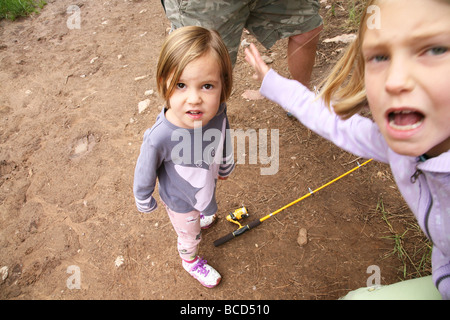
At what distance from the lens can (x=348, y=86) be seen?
1314mm

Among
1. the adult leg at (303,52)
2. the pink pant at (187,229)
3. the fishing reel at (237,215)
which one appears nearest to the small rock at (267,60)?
the adult leg at (303,52)

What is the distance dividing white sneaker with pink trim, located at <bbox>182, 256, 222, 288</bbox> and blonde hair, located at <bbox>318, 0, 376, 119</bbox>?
130 centimetres

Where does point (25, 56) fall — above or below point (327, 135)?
below

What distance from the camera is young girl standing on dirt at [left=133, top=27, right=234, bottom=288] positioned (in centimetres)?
135

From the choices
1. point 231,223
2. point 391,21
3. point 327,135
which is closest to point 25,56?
point 231,223

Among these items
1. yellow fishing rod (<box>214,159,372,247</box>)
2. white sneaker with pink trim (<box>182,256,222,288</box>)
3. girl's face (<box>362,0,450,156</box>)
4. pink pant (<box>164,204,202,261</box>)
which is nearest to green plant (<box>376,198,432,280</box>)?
yellow fishing rod (<box>214,159,372,247</box>)

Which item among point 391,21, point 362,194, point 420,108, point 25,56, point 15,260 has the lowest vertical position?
point 362,194

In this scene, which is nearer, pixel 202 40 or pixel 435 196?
pixel 435 196

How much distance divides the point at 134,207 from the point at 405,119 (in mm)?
2149

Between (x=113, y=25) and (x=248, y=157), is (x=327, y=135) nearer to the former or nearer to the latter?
(x=248, y=157)

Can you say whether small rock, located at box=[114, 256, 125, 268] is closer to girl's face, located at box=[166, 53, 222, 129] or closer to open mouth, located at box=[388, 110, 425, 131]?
girl's face, located at box=[166, 53, 222, 129]

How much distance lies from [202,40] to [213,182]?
0.73 m

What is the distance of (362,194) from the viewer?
239cm

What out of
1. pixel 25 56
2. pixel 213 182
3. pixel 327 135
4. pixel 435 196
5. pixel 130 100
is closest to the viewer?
pixel 435 196
